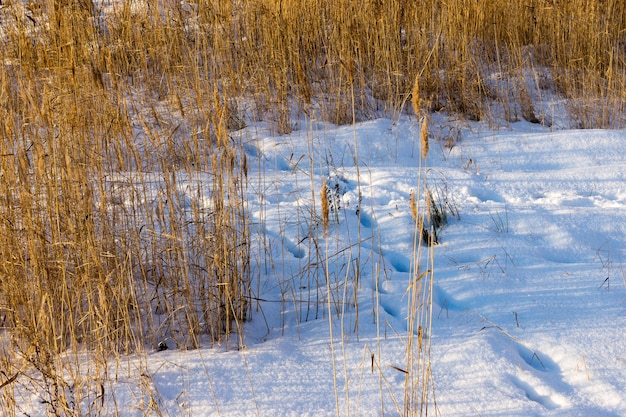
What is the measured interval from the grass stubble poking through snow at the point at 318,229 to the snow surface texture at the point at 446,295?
0.01m

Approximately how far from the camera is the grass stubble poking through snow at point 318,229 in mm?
1962

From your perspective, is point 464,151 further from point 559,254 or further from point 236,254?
point 236,254

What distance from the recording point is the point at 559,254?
9.56 feet

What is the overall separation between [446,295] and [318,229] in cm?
76

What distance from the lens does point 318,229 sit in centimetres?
307

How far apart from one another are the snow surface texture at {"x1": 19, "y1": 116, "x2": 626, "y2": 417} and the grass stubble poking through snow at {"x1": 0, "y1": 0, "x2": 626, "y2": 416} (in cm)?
1

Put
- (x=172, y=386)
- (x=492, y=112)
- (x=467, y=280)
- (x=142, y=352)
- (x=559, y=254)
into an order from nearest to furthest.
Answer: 1. (x=172, y=386)
2. (x=142, y=352)
3. (x=467, y=280)
4. (x=559, y=254)
5. (x=492, y=112)

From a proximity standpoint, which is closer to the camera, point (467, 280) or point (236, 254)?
point (236, 254)

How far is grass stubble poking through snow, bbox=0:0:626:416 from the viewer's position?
6.44 feet

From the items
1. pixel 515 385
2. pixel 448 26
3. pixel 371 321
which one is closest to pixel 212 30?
pixel 448 26

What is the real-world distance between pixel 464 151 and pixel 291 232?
5.35 ft

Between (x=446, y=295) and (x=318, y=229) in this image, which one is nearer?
(x=446, y=295)

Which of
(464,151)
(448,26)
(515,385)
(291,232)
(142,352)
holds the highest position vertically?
(448,26)

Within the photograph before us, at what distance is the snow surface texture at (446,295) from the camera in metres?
1.94
